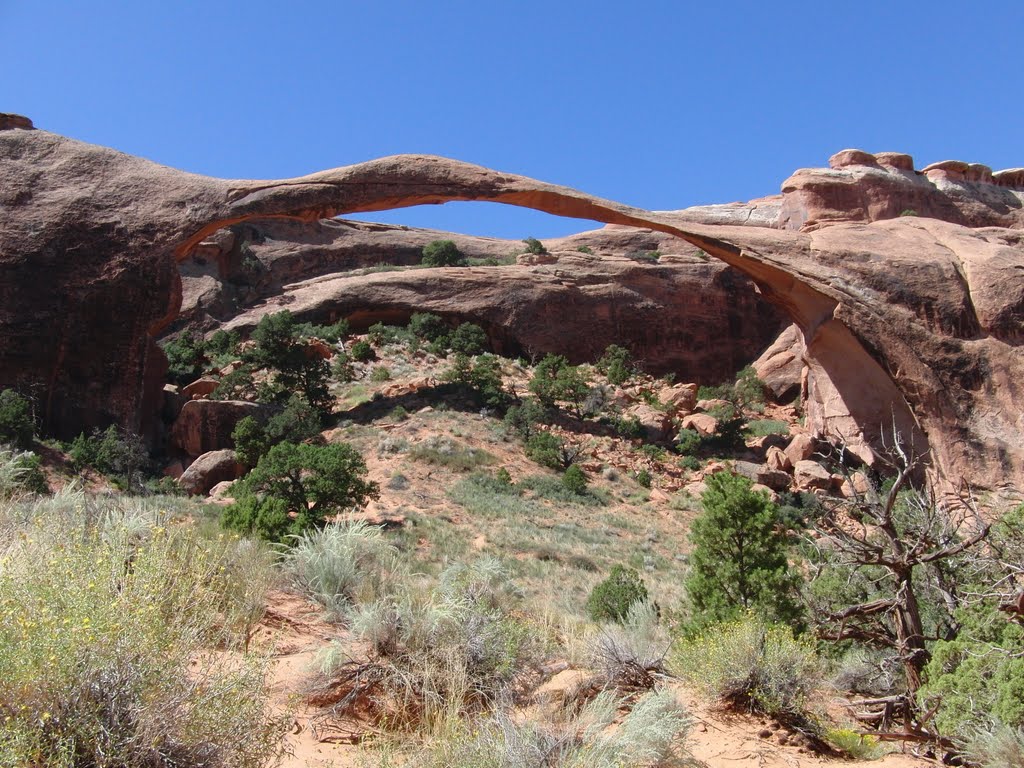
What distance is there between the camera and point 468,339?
86.3 ft

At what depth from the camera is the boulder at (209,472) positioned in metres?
17.5

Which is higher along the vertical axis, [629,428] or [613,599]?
[629,428]

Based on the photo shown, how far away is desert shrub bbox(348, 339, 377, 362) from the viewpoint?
83.8 ft

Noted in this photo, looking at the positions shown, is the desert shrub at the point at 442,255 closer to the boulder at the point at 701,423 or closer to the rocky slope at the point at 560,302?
the rocky slope at the point at 560,302

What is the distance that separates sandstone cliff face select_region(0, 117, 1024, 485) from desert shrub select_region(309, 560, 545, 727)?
14.0 m

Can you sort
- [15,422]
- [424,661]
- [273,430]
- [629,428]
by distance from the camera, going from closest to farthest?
[424,661], [15,422], [273,430], [629,428]

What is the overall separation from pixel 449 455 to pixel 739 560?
34.4 feet

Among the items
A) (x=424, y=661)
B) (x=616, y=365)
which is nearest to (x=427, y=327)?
(x=616, y=365)

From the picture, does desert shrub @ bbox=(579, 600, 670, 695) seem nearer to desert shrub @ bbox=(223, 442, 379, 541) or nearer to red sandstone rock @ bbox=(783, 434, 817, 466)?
desert shrub @ bbox=(223, 442, 379, 541)

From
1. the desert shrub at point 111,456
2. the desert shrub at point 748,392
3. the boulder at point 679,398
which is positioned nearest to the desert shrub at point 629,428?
the boulder at point 679,398

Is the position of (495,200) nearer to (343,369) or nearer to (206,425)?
(343,369)

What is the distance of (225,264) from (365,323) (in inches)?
318

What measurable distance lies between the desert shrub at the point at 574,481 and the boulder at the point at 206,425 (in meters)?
8.82

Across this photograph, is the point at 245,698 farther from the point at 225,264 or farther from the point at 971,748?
the point at 225,264
